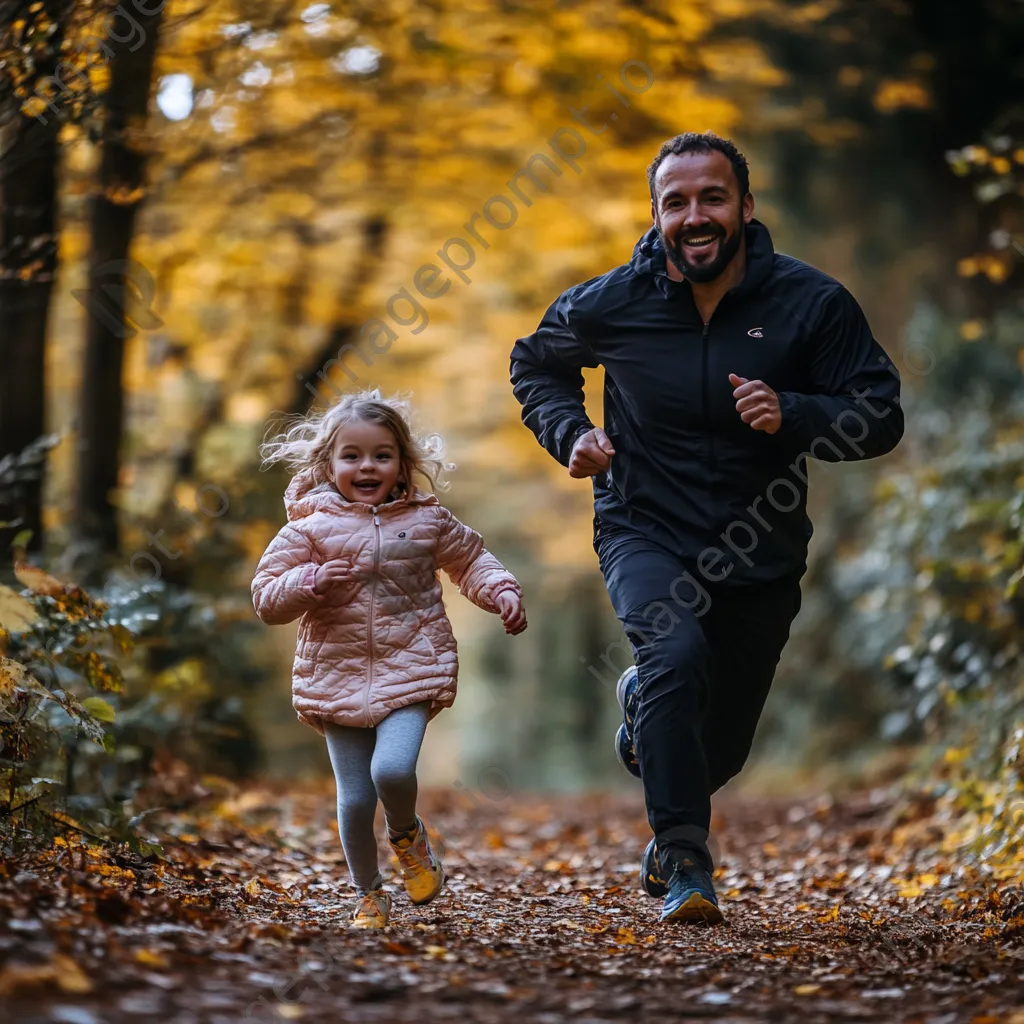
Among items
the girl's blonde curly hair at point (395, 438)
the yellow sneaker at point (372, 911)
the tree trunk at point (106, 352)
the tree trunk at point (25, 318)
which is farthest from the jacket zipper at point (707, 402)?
the tree trunk at point (106, 352)

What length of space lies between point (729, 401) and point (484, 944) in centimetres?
202

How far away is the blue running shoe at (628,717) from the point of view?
16.6 ft

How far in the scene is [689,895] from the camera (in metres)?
4.50

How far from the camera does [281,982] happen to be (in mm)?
3328

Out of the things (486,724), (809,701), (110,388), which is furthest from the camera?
(486,724)

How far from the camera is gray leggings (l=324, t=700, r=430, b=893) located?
4.62 m

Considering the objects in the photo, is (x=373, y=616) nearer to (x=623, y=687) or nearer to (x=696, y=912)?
(x=623, y=687)

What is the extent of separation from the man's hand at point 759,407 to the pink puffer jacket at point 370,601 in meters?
1.01

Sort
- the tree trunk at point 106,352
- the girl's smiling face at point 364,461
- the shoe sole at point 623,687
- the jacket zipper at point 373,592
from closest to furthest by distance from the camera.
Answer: the jacket zipper at point 373,592 → the girl's smiling face at point 364,461 → the shoe sole at point 623,687 → the tree trunk at point 106,352

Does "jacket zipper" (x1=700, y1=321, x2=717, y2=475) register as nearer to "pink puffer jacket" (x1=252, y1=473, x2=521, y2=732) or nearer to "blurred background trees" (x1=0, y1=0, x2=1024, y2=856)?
"pink puffer jacket" (x1=252, y1=473, x2=521, y2=732)

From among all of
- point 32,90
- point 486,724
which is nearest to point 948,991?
point 32,90

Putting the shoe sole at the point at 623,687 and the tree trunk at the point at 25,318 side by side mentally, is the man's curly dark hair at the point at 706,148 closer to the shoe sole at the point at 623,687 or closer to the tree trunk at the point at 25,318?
the shoe sole at the point at 623,687

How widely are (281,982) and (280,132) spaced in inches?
367

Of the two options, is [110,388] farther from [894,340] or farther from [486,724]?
[486,724]
